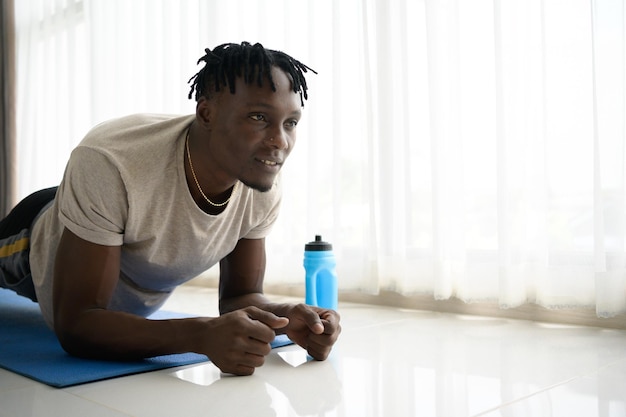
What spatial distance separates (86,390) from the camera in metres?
1.02

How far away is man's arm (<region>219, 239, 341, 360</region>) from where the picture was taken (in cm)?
114

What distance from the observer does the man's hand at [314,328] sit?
1.12m

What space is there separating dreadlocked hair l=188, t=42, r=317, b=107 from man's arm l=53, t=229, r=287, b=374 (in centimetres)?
36

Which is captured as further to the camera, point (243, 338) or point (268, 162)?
point (268, 162)

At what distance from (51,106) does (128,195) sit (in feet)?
8.49

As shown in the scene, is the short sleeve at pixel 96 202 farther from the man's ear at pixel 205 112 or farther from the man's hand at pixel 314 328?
the man's hand at pixel 314 328

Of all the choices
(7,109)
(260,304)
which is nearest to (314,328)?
(260,304)

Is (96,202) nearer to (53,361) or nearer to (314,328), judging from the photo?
(53,361)

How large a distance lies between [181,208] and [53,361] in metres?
0.37

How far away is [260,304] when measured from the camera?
4.41 feet

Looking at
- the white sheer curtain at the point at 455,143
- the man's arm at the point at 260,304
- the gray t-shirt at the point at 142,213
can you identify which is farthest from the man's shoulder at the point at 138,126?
the white sheer curtain at the point at 455,143

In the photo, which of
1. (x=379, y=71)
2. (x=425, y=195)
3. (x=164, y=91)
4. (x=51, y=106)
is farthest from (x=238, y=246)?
(x=51, y=106)

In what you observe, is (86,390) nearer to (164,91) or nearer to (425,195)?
(425,195)

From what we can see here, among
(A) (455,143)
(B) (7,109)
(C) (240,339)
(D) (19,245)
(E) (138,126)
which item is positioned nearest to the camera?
(C) (240,339)
